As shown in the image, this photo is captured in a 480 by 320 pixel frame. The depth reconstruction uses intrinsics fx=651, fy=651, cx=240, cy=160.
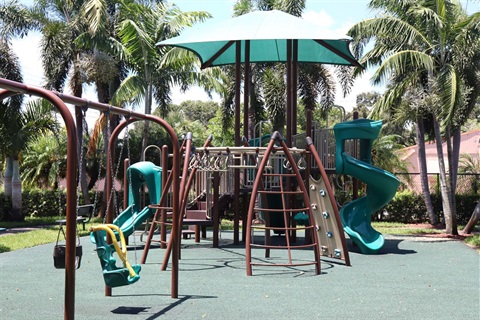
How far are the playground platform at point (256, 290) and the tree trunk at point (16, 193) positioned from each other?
1053 centimetres

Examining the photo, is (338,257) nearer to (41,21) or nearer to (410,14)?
(410,14)

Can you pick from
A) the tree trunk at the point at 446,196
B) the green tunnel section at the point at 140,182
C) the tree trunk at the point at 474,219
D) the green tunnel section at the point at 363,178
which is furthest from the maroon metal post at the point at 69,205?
the tree trunk at the point at 446,196

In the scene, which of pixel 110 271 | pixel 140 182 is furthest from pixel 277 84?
pixel 110 271

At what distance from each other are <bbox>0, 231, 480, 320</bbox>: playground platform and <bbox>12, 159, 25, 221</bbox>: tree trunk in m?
10.5

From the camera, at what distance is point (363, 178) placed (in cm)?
1457

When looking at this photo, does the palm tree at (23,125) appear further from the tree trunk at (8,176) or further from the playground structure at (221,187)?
the playground structure at (221,187)

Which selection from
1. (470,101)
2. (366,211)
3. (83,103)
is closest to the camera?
(83,103)

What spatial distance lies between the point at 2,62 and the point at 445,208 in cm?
1632

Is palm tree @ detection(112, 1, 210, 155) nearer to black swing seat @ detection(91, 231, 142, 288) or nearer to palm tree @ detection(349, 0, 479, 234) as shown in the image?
palm tree @ detection(349, 0, 479, 234)

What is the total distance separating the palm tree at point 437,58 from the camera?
17.5 meters

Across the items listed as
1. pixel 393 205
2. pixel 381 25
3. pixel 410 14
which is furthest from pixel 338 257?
pixel 393 205

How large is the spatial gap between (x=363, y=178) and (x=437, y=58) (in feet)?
23.2

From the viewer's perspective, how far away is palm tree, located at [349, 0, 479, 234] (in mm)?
17500

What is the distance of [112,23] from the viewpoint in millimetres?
25375
